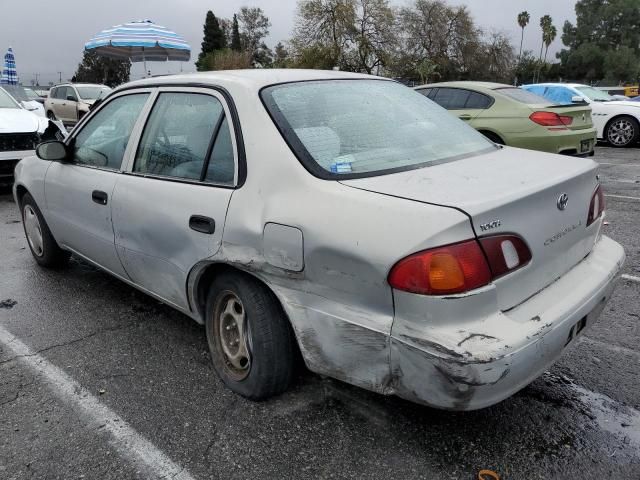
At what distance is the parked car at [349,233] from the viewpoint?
77.8 inches

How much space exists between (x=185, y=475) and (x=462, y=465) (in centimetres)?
113

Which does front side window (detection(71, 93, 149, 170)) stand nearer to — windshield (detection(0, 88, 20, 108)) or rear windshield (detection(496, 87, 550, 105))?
windshield (detection(0, 88, 20, 108))

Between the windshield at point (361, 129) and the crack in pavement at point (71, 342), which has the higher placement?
the windshield at point (361, 129)

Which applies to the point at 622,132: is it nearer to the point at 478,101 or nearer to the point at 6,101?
the point at 478,101

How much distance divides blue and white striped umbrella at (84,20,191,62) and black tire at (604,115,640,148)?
10.6m

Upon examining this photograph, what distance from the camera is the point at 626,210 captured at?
662cm

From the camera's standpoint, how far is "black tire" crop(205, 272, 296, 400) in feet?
8.19

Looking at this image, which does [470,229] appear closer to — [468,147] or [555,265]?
[555,265]

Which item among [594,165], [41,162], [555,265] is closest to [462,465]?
[555,265]

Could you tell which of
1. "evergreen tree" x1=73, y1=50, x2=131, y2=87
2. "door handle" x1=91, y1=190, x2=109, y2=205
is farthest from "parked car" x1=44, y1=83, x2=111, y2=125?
"evergreen tree" x1=73, y1=50, x2=131, y2=87

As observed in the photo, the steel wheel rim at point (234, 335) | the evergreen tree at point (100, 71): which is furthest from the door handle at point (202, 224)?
the evergreen tree at point (100, 71)

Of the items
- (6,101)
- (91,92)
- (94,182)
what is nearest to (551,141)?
(94,182)

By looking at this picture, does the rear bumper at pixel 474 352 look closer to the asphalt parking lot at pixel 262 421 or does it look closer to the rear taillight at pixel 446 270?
the rear taillight at pixel 446 270

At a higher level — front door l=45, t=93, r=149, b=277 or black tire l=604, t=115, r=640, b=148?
front door l=45, t=93, r=149, b=277
